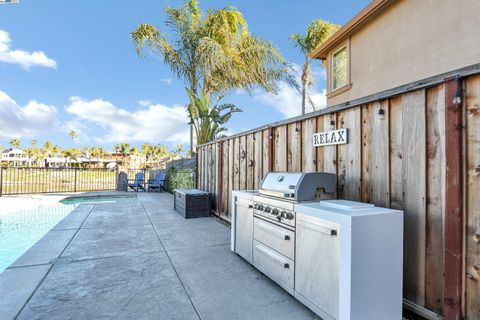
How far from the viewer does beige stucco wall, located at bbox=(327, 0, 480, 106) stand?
4.06 metres

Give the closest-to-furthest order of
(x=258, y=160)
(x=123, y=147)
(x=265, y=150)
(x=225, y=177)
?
1. (x=265, y=150)
2. (x=258, y=160)
3. (x=225, y=177)
4. (x=123, y=147)

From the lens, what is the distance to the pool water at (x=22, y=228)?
3.76m

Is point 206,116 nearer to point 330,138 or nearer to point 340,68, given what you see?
point 340,68

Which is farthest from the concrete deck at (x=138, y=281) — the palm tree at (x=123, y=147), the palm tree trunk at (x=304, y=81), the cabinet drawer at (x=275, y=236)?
the palm tree at (x=123, y=147)

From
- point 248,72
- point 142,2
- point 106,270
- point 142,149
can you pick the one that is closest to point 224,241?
point 106,270

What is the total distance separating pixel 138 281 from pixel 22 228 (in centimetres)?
416

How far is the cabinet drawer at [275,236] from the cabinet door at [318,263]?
0.11 m

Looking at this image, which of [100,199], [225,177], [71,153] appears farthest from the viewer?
[71,153]

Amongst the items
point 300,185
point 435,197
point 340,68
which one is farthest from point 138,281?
point 340,68

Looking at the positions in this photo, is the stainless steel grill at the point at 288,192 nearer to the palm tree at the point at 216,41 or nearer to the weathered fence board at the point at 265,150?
the weathered fence board at the point at 265,150

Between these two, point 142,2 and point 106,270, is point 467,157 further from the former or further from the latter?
point 142,2

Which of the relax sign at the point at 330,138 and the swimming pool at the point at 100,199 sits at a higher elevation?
the relax sign at the point at 330,138

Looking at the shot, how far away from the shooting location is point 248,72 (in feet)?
39.6

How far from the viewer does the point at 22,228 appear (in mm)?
5285
